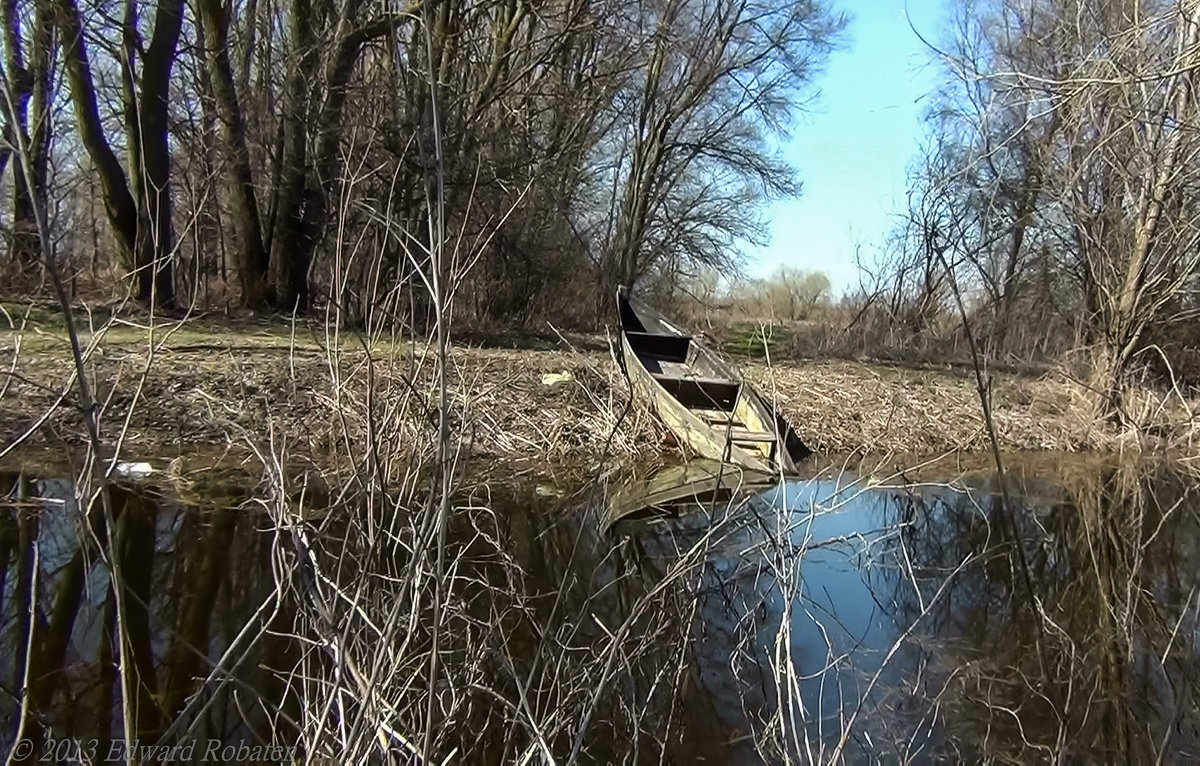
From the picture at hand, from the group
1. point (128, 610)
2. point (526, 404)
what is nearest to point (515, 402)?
point (526, 404)

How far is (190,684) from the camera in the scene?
11.6 ft

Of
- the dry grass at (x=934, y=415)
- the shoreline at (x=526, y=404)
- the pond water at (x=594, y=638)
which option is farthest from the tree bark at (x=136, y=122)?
the dry grass at (x=934, y=415)

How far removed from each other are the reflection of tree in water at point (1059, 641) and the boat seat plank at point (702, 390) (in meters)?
2.78

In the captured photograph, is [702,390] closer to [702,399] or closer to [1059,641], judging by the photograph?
[702,399]

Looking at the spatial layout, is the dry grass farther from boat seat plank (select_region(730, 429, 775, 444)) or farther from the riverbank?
boat seat plank (select_region(730, 429, 775, 444))

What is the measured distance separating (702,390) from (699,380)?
0.60 ft

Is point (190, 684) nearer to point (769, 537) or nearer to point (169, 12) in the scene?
point (769, 537)

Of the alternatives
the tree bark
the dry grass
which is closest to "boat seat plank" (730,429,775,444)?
the dry grass

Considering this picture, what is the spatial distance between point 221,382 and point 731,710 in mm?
6604

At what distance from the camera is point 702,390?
9.65 metres

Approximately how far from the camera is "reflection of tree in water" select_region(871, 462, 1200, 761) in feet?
11.5

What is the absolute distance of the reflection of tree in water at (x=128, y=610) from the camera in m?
3.19

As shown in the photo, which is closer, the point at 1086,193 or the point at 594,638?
the point at 594,638

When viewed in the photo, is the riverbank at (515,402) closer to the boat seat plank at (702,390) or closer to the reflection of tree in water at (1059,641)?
the boat seat plank at (702,390)
